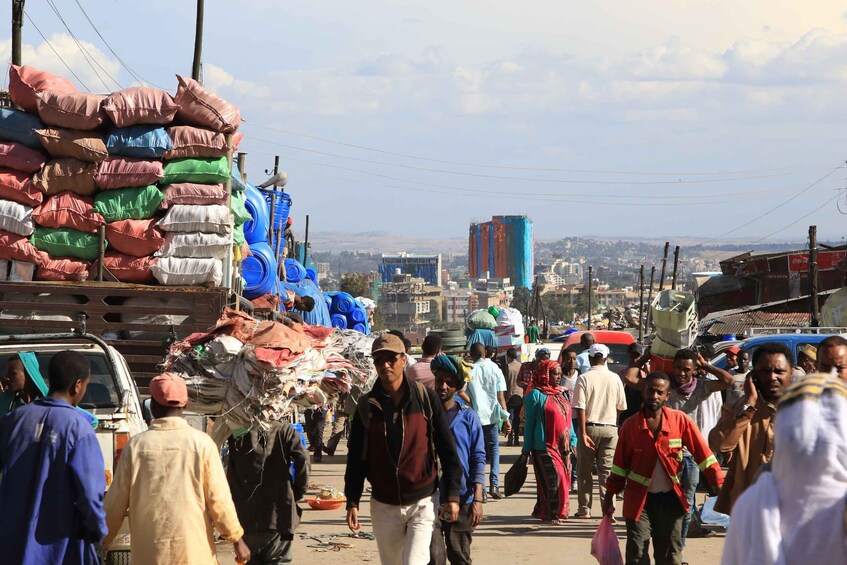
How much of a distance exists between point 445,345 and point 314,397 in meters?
17.5

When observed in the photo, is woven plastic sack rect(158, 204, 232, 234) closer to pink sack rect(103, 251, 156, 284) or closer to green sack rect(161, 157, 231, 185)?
green sack rect(161, 157, 231, 185)

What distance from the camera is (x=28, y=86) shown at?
476 inches

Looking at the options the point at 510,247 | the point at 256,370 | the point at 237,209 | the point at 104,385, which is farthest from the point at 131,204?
the point at 510,247

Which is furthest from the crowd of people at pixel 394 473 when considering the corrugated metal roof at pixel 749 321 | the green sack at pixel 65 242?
Result: the corrugated metal roof at pixel 749 321

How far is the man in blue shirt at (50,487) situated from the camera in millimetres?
5988

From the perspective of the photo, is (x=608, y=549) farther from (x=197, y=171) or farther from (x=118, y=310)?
(x=197, y=171)

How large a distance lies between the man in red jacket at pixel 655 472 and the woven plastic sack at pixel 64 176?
5954mm

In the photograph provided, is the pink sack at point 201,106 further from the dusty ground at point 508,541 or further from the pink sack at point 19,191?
the dusty ground at point 508,541

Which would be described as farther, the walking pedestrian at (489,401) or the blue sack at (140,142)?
the walking pedestrian at (489,401)

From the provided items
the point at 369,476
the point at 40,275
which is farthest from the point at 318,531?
the point at 369,476

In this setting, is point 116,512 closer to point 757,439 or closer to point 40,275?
point 757,439

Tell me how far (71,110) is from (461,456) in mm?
5637

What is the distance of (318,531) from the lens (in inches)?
461

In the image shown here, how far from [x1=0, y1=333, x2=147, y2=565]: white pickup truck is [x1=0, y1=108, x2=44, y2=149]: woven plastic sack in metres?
3.40
